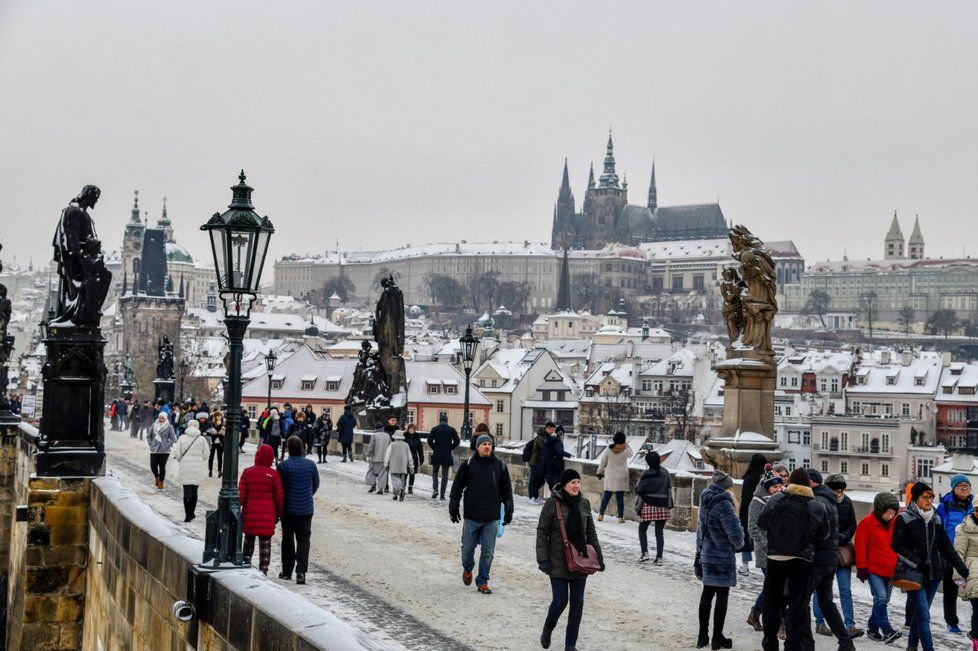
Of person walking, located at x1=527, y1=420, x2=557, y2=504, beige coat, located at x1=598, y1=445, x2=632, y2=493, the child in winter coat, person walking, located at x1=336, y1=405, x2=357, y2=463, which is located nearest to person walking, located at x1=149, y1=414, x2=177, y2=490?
the child in winter coat

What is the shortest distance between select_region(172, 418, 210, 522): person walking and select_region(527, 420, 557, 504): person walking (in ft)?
13.7

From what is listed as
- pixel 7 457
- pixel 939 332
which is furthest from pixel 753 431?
pixel 939 332

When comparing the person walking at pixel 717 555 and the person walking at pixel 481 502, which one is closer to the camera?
the person walking at pixel 717 555

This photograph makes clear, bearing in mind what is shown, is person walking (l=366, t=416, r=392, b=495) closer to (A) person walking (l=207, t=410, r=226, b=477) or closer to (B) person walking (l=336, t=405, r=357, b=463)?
(A) person walking (l=207, t=410, r=226, b=477)

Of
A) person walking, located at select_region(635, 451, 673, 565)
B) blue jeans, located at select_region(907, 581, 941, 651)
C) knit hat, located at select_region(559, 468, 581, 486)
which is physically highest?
knit hat, located at select_region(559, 468, 581, 486)

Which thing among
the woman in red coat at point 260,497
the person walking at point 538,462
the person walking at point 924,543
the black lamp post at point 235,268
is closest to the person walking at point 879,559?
the person walking at point 924,543

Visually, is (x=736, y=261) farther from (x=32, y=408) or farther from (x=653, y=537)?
(x=32, y=408)

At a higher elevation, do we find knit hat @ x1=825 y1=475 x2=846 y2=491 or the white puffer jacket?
knit hat @ x1=825 y1=475 x2=846 y2=491

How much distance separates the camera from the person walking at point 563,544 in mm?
9094

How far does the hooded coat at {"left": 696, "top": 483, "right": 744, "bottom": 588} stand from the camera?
9.55m

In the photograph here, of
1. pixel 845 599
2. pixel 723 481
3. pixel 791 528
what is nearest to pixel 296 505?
pixel 723 481

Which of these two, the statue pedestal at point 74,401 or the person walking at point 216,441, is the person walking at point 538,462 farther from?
the statue pedestal at point 74,401

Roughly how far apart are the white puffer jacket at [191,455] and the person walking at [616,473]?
15.6 ft

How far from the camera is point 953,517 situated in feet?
35.0
